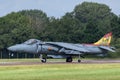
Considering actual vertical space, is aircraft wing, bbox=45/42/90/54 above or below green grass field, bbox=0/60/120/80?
above

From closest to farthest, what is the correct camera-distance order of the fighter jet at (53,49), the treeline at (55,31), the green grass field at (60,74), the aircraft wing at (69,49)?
the green grass field at (60,74) < the fighter jet at (53,49) < the aircraft wing at (69,49) < the treeline at (55,31)

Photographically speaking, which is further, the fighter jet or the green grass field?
the fighter jet

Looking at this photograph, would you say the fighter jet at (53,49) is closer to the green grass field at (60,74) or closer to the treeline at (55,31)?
the green grass field at (60,74)

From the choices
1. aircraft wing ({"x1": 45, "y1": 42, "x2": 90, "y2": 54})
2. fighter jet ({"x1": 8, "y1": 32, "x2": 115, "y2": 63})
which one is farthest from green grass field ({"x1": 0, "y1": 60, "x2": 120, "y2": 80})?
aircraft wing ({"x1": 45, "y1": 42, "x2": 90, "y2": 54})

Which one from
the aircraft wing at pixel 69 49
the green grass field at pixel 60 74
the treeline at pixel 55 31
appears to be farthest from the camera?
the treeline at pixel 55 31

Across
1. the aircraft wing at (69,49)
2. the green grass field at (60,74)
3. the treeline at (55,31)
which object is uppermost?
the treeline at (55,31)

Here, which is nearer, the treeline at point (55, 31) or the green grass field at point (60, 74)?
the green grass field at point (60, 74)

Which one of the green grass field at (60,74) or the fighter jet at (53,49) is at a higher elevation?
the fighter jet at (53,49)

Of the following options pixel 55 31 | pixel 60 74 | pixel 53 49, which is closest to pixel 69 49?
pixel 53 49

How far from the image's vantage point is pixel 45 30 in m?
98.5

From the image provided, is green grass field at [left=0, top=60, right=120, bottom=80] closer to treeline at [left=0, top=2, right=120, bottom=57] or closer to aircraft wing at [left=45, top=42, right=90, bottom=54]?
aircraft wing at [left=45, top=42, right=90, bottom=54]

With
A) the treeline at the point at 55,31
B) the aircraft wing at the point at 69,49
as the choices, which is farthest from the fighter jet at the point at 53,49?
the treeline at the point at 55,31

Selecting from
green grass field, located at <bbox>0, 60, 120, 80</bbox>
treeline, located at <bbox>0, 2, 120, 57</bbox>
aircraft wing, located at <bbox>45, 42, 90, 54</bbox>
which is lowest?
green grass field, located at <bbox>0, 60, 120, 80</bbox>

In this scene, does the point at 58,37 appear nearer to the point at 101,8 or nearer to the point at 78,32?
the point at 78,32
